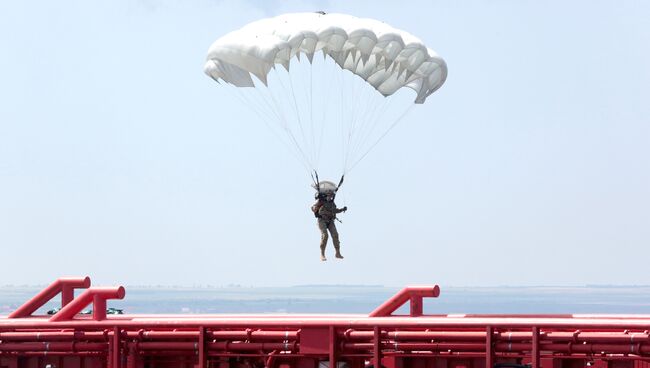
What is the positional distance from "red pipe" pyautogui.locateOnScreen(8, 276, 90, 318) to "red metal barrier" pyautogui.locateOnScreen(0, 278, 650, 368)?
37.1 inches

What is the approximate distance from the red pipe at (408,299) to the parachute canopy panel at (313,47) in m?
8.11

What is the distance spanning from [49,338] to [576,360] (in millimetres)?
9611

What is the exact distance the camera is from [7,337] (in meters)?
25.1

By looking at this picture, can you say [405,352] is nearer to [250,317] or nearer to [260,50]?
[250,317]

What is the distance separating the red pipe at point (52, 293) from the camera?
2698 centimetres

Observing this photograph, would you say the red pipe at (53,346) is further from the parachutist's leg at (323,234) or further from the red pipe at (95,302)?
the parachutist's leg at (323,234)

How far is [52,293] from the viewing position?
89.5 ft

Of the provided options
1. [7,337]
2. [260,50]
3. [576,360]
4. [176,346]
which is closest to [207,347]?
[176,346]

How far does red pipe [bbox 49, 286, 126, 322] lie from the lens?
82.3 feet

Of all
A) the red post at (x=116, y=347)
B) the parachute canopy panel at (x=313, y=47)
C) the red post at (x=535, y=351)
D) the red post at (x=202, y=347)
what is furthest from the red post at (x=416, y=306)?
the parachute canopy panel at (x=313, y=47)

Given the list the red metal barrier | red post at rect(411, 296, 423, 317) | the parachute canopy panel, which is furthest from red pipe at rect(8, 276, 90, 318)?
the parachute canopy panel

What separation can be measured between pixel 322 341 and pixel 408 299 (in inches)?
115

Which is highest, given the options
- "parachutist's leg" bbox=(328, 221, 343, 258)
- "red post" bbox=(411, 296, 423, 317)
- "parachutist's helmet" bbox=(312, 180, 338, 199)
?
"parachutist's helmet" bbox=(312, 180, 338, 199)

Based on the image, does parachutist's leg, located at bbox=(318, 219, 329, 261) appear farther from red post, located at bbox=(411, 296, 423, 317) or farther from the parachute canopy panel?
red post, located at bbox=(411, 296, 423, 317)
